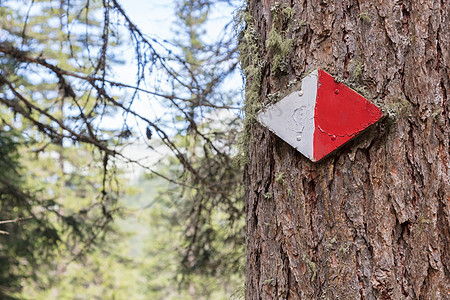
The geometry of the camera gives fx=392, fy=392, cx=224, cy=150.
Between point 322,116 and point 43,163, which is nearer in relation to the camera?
point 322,116

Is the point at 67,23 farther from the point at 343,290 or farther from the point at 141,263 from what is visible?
the point at 141,263

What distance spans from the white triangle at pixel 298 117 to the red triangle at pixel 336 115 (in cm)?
2

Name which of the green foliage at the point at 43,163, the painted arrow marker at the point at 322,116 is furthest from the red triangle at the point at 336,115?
the green foliage at the point at 43,163

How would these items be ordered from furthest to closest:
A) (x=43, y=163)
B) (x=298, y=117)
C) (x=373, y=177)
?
(x=43, y=163), (x=298, y=117), (x=373, y=177)

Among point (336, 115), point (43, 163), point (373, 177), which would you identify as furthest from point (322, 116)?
point (43, 163)

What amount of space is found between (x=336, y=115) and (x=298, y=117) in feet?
0.43

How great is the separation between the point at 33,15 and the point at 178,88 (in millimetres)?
10201

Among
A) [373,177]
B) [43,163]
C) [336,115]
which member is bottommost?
[373,177]

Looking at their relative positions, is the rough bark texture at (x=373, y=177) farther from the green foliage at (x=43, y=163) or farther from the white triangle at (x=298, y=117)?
the green foliage at (x=43, y=163)

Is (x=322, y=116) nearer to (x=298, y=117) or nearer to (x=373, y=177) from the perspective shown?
(x=298, y=117)

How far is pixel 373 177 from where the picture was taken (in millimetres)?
1232

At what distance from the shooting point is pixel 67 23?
10.1 feet

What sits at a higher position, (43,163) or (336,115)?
(43,163)

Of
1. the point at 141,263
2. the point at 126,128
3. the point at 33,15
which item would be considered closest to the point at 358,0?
the point at 126,128
